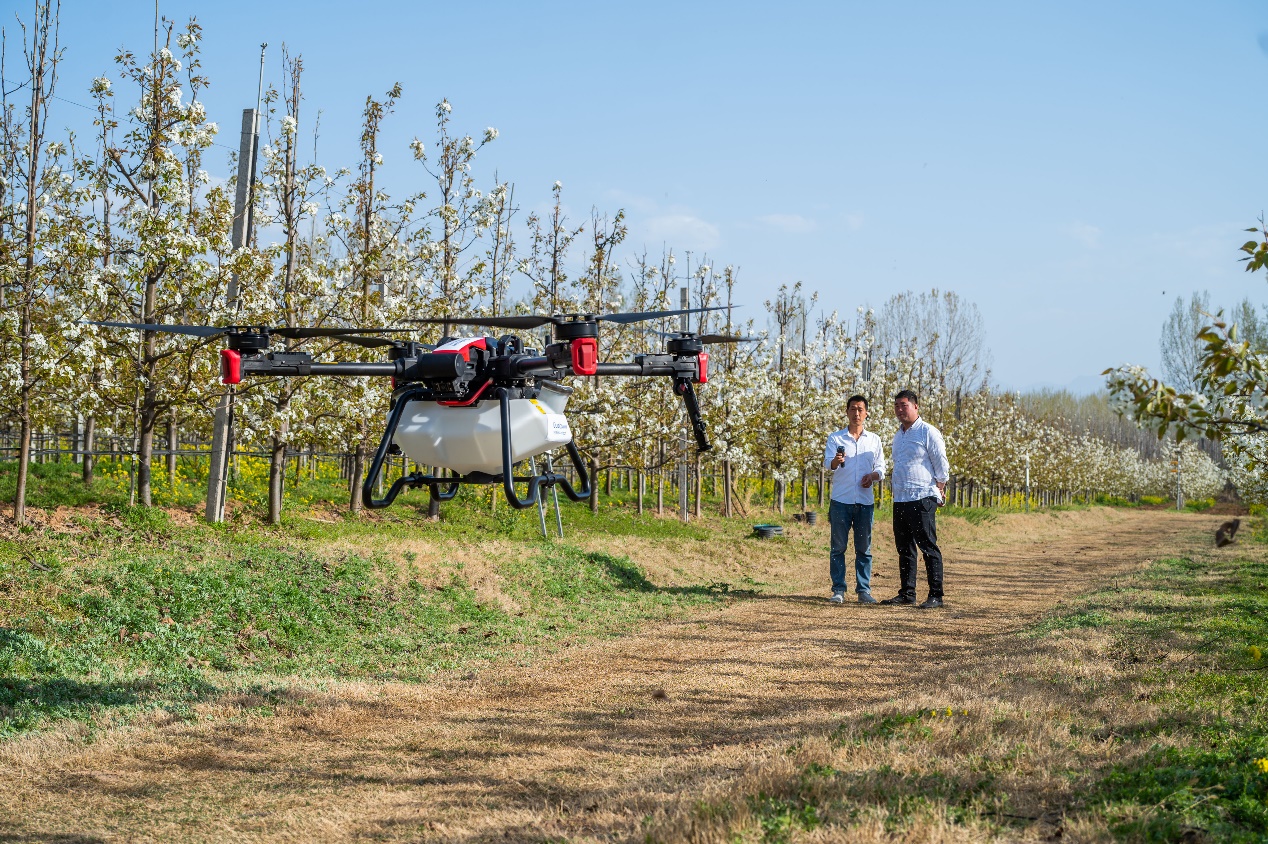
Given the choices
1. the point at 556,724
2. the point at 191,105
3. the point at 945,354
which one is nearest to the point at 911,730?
the point at 556,724

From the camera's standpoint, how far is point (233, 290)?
14.5 meters

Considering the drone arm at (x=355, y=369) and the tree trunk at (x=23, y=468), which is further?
the tree trunk at (x=23, y=468)

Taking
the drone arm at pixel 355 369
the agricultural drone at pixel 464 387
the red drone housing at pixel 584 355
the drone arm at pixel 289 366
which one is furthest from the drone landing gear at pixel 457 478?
the red drone housing at pixel 584 355

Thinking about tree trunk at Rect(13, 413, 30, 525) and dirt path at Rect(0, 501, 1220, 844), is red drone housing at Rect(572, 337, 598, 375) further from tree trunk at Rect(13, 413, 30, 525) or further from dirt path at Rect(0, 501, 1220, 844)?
tree trunk at Rect(13, 413, 30, 525)

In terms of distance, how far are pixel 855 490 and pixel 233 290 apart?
30.0 feet

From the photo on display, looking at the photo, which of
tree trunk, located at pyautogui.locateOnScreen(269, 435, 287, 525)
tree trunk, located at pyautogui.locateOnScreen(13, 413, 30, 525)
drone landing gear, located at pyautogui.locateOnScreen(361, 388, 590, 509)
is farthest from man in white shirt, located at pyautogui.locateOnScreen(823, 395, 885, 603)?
tree trunk, located at pyautogui.locateOnScreen(13, 413, 30, 525)

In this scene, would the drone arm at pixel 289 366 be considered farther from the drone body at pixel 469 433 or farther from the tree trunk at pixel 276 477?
the tree trunk at pixel 276 477

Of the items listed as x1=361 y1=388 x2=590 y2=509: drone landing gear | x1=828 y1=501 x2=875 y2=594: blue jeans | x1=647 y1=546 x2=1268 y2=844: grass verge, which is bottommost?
x1=647 y1=546 x2=1268 y2=844: grass verge

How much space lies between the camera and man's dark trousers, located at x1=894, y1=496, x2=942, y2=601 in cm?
1217

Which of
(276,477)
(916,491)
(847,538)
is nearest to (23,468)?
(276,477)

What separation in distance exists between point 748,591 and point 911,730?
339 inches

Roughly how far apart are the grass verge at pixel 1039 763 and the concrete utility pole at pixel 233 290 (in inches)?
411

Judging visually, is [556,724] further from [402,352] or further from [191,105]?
[191,105]

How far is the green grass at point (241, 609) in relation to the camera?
814 cm
